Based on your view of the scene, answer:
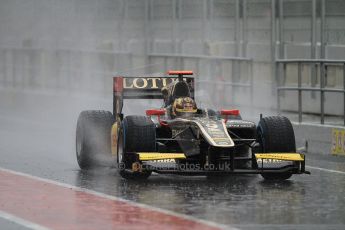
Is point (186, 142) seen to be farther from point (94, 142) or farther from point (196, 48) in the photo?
point (196, 48)

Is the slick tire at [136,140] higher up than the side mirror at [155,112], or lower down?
lower down

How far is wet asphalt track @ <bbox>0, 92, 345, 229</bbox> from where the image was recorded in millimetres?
14492

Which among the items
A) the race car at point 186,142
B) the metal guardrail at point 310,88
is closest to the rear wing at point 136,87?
the race car at point 186,142

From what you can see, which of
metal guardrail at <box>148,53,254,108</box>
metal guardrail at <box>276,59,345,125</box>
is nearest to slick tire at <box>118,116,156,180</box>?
metal guardrail at <box>276,59,345,125</box>

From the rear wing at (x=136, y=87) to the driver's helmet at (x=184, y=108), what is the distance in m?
1.35

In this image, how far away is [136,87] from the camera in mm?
20781

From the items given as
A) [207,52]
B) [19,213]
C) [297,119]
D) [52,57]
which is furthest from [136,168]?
[52,57]

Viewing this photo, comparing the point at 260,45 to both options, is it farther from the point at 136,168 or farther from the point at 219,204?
the point at 219,204

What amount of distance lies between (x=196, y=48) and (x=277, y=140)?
1380 centimetres

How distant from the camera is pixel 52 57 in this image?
38.3 m

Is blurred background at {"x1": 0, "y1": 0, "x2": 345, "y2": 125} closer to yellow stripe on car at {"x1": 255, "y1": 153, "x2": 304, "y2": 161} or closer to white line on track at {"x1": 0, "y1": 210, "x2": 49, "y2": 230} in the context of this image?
yellow stripe on car at {"x1": 255, "y1": 153, "x2": 304, "y2": 161}

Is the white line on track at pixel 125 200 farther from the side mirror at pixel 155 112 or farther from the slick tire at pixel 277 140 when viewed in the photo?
the slick tire at pixel 277 140

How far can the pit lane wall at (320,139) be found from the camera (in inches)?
906

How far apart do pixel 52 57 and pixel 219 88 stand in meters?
10.6
